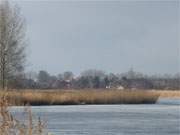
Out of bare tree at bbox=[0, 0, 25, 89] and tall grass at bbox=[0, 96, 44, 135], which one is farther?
bare tree at bbox=[0, 0, 25, 89]

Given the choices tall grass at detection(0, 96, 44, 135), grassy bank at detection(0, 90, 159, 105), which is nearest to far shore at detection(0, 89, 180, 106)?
grassy bank at detection(0, 90, 159, 105)

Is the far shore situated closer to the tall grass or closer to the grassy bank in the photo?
the grassy bank

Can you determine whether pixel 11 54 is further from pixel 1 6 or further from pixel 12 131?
pixel 12 131

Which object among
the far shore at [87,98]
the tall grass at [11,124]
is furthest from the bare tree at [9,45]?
the tall grass at [11,124]

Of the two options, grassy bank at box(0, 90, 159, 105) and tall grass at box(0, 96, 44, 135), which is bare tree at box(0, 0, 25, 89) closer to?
grassy bank at box(0, 90, 159, 105)

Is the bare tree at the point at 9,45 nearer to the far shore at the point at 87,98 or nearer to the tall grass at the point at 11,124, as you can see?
the far shore at the point at 87,98

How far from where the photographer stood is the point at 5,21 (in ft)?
94.0

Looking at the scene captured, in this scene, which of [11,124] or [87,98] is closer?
[11,124]

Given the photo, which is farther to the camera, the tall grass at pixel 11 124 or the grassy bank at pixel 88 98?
the grassy bank at pixel 88 98

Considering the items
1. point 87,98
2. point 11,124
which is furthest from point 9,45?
point 11,124

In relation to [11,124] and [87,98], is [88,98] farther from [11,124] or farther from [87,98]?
[11,124]

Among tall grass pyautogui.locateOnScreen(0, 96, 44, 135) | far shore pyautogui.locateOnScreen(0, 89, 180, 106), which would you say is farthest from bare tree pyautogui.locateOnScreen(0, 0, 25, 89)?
tall grass pyautogui.locateOnScreen(0, 96, 44, 135)

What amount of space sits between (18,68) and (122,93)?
7625 mm

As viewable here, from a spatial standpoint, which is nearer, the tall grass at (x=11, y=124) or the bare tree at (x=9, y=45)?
the tall grass at (x=11, y=124)
